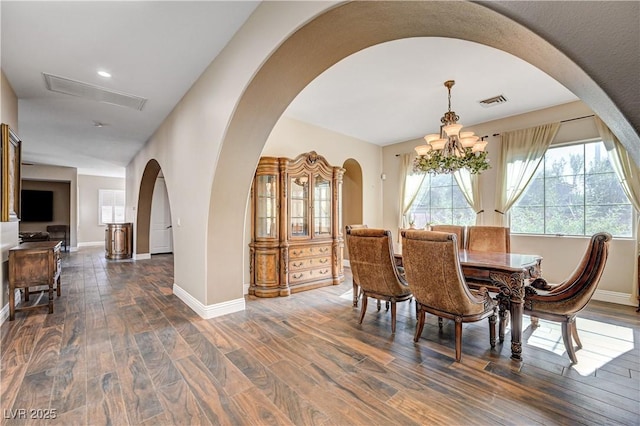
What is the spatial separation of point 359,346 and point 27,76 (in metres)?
4.76

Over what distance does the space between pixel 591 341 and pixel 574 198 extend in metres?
2.45

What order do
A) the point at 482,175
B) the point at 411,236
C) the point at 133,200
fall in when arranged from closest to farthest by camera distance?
the point at 411,236 < the point at 482,175 < the point at 133,200

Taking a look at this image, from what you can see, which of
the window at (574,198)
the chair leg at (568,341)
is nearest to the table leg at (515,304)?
the chair leg at (568,341)

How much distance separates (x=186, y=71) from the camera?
3.23 metres

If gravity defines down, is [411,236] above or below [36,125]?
below

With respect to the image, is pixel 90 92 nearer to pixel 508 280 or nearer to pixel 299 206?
pixel 299 206

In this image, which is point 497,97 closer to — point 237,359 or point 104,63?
point 237,359

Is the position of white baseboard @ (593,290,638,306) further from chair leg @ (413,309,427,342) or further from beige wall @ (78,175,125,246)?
beige wall @ (78,175,125,246)

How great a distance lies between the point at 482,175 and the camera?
4.93 m

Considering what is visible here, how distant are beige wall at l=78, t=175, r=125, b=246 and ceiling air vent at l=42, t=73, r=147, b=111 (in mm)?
8611

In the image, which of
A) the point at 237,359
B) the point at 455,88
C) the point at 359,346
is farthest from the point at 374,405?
the point at 455,88

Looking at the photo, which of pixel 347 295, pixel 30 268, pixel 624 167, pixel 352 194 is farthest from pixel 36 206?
pixel 624 167

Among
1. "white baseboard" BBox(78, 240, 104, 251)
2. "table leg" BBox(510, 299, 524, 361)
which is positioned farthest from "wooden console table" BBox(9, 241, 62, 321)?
"white baseboard" BBox(78, 240, 104, 251)

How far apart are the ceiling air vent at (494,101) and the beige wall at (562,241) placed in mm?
779
